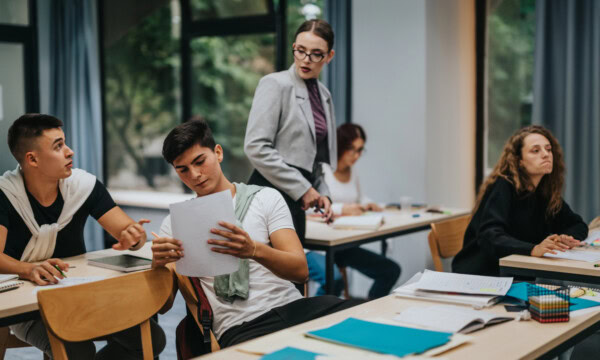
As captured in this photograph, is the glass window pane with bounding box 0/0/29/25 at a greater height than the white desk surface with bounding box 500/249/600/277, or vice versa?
the glass window pane with bounding box 0/0/29/25

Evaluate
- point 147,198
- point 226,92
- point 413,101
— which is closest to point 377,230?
point 413,101

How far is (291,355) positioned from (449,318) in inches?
19.0

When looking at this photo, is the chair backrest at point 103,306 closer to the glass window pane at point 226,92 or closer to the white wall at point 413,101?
the white wall at point 413,101

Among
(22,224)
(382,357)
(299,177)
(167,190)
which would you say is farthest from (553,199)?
(167,190)

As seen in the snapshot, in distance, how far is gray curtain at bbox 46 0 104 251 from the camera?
6457 mm

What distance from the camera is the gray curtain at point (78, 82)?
646 centimetres

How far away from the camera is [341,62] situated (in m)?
5.05

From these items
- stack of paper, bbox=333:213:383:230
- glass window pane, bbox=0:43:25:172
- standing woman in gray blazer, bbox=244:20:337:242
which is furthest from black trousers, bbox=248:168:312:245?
glass window pane, bbox=0:43:25:172

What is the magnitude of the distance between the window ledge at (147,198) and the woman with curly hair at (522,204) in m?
3.62

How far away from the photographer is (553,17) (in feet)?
14.6

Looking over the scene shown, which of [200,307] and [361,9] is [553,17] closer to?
[361,9]

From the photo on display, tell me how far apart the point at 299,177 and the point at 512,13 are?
2.84 meters

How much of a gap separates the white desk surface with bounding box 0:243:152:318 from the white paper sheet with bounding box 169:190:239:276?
0.47 meters

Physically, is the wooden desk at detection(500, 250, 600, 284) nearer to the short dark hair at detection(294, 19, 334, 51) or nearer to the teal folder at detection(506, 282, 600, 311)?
the teal folder at detection(506, 282, 600, 311)
